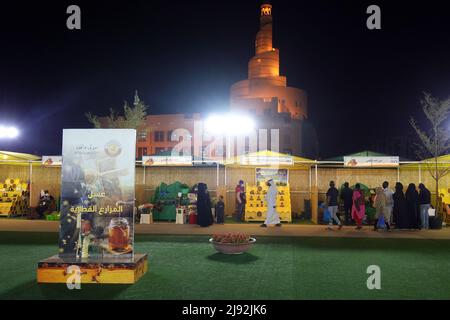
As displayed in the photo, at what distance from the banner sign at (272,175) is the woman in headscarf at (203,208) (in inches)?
157

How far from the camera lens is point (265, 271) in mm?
7543

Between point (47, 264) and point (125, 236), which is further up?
point (125, 236)

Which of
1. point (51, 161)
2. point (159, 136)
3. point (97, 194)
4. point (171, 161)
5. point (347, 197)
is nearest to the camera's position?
point (97, 194)

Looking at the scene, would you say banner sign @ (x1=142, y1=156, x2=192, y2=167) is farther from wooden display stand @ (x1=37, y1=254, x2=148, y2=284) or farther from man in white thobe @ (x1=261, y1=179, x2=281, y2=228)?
wooden display stand @ (x1=37, y1=254, x2=148, y2=284)

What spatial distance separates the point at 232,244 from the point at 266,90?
187ft

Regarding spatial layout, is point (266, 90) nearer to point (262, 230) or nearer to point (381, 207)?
point (381, 207)

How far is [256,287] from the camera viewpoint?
6.43m

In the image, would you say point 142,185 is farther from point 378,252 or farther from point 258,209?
point 378,252

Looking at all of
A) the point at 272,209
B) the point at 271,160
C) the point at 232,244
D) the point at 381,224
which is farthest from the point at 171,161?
the point at 381,224

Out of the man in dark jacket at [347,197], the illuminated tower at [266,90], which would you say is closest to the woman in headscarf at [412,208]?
the man in dark jacket at [347,197]

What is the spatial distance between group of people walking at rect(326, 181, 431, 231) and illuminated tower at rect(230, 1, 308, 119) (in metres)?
43.5
